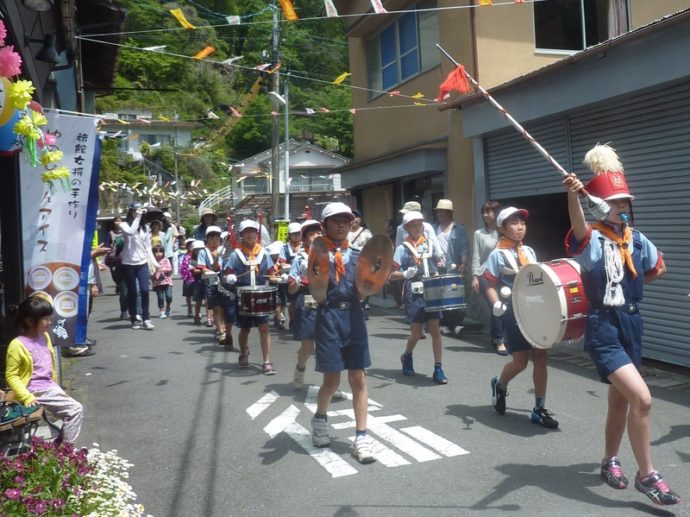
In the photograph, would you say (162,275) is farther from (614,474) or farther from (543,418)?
(614,474)

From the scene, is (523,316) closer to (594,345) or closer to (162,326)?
(594,345)

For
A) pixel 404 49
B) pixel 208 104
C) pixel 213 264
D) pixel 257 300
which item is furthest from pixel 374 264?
pixel 208 104

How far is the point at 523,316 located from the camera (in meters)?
4.93

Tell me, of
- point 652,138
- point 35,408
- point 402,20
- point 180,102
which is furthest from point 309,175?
point 35,408

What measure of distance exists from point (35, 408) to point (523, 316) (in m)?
3.41

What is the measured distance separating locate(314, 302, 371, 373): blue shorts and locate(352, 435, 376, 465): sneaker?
1.71 ft

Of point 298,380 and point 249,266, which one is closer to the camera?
point 298,380

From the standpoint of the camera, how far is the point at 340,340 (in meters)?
5.04

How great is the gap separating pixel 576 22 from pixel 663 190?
5776mm

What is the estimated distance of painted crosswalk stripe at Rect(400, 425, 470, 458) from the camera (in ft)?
16.6

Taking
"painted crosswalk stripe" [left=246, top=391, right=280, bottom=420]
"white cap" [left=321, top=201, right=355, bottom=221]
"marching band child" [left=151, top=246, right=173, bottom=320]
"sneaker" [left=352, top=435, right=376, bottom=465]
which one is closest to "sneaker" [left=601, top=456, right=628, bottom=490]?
"sneaker" [left=352, top=435, right=376, bottom=465]

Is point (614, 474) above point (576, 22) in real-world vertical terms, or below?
below

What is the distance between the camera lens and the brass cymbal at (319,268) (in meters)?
4.90

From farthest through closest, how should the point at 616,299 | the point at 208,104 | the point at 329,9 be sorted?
the point at 208,104 < the point at 329,9 < the point at 616,299
